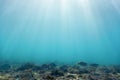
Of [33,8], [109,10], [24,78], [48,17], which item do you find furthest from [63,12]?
[24,78]

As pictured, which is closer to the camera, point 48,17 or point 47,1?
point 47,1

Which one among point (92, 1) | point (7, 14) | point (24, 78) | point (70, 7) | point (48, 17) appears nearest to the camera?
point (24, 78)

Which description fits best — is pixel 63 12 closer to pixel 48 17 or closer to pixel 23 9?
pixel 48 17

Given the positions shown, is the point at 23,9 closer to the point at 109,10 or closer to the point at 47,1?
the point at 47,1

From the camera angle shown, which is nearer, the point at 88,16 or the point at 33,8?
the point at 33,8

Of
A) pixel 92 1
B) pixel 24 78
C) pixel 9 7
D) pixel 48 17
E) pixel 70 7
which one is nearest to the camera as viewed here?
pixel 24 78

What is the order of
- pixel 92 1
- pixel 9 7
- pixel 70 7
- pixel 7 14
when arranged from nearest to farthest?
pixel 92 1 → pixel 9 7 → pixel 70 7 → pixel 7 14

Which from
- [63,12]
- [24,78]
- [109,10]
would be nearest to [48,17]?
[63,12]

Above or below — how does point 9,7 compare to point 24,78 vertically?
above

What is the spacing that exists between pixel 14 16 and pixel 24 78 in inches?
1296

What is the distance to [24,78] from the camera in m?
10.7

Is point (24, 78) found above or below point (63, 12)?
below

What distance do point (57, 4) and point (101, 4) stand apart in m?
8.19

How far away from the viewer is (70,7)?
123ft
